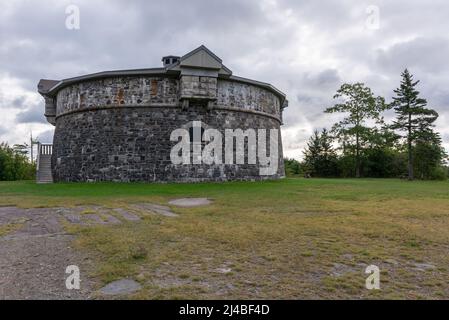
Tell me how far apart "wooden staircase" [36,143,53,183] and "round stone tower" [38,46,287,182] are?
6.91ft

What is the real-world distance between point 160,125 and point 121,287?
49.2 ft

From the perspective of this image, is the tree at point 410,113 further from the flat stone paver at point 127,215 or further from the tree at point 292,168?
the flat stone paver at point 127,215

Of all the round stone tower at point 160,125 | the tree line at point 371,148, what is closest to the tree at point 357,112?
the tree line at point 371,148

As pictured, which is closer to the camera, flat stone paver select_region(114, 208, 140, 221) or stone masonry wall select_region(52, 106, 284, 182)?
flat stone paver select_region(114, 208, 140, 221)

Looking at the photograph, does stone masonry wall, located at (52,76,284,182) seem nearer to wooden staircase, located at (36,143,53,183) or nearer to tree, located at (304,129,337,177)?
wooden staircase, located at (36,143,53,183)

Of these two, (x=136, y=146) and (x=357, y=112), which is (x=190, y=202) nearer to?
(x=136, y=146)

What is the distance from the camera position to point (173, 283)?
147 inches

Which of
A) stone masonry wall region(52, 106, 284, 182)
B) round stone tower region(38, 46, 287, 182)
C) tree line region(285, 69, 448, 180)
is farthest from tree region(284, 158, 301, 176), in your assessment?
stone masonry wall region(52, 106, 284, 182)

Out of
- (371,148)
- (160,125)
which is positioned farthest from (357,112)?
(160,125)

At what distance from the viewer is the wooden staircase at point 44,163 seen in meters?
20.8

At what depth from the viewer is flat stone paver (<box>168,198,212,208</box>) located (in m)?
10.0

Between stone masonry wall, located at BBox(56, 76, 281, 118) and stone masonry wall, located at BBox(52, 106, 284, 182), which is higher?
stone masonry wall, located at BBox(56, 76, 281, 118)

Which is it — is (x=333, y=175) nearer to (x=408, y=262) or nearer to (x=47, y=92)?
(x=47, y=92)

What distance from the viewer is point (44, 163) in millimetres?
21953
